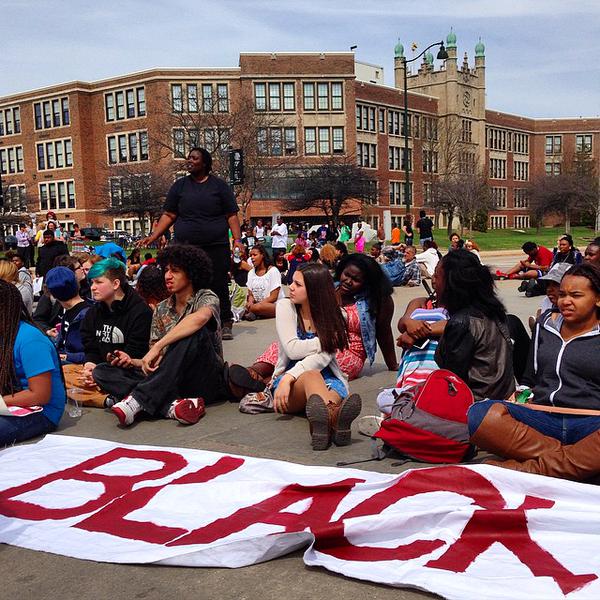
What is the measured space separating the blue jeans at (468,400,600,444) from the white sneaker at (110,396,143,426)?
2.73 meters

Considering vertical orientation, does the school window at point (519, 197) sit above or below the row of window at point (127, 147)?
below

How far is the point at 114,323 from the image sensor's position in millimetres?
6207

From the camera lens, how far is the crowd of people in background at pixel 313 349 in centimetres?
400

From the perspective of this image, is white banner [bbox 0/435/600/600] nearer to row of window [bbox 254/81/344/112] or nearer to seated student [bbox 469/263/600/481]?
seated student [bbox 469/263/600/481]

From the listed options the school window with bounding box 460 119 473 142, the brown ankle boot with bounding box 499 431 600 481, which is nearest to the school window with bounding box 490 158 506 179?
Result: the school window with bounding box 460 119 473 142

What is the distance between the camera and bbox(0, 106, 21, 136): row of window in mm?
64062

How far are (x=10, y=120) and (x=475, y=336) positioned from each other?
6842cm

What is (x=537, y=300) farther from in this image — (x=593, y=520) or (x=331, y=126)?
(x=331, y=126)

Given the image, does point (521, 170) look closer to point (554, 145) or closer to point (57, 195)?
point (554, 145)

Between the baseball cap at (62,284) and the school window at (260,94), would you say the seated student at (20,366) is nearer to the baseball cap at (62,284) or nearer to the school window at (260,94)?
the baseball cap at (62,284)

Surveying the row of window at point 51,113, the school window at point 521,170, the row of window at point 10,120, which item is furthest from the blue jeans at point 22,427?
the school window at point 521,170

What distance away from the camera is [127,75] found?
186 feet

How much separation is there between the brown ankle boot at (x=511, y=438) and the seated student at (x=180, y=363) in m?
2.49

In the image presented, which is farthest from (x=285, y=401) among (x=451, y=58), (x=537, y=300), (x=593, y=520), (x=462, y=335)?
(x=451, y=58)
